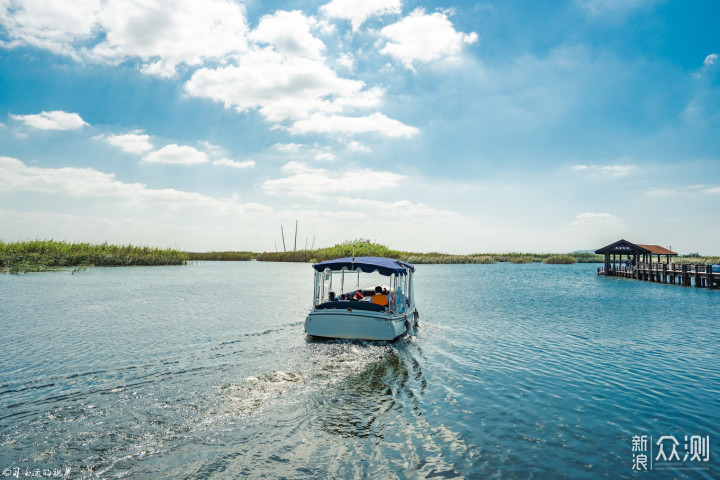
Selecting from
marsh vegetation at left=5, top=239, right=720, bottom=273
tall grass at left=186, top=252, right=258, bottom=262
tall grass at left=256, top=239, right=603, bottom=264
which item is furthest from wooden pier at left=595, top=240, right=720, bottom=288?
tall grass at left=186, top=252, right=258, bottom=262

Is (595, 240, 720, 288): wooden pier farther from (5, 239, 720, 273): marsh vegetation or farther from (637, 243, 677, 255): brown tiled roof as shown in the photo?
(5, 239, 720, 273): marsh vegetation

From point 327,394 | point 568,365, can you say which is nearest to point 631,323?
point 568,365

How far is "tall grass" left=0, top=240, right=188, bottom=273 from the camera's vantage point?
4710 cm

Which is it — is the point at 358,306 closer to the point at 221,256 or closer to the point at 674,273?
the point at 674,273

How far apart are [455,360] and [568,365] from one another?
3313 mm

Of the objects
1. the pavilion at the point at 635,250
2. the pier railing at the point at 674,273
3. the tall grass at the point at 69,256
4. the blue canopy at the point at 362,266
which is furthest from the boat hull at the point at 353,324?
the pavilion at the point at 635,250

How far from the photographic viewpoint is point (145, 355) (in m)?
12.2

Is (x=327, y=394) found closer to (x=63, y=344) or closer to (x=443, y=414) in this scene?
(x=443, y=414)

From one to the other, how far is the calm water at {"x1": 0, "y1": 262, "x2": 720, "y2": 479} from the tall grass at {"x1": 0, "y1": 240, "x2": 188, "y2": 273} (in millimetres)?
37916

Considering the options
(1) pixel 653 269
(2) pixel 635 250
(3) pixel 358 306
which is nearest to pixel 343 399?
(3) pixel 358 306

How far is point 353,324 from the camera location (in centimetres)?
1368

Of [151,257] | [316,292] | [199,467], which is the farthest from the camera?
[151,257]

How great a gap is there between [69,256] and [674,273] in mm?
70436

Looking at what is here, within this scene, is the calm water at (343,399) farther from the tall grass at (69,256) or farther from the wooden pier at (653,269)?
the tall grass at (69,256)
